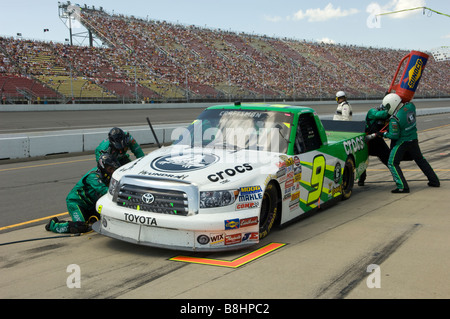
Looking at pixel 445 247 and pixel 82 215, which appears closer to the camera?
pixel 445 247

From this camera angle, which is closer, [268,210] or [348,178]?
[268,210]

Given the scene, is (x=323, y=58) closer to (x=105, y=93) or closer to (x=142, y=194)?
(x=105, y=93)

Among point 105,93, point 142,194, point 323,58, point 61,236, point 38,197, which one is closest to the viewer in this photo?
point 142,194

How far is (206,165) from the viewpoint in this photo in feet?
17.1

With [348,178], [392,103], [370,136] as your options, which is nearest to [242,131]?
[348,178]

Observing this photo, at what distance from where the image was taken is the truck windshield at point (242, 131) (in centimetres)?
603

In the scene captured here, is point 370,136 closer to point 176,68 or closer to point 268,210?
point 268,210

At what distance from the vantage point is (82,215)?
20.2ft

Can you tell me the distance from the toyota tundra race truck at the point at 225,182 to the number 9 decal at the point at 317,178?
1cm

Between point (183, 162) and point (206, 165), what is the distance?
29 cm

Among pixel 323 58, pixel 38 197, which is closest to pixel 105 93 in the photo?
pixel 38 197

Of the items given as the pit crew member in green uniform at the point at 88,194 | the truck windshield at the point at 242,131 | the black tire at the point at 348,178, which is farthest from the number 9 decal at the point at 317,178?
the pit crew member in green uniform at the point at 88,194

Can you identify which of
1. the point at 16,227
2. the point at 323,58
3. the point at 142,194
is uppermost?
the point at 323,58
